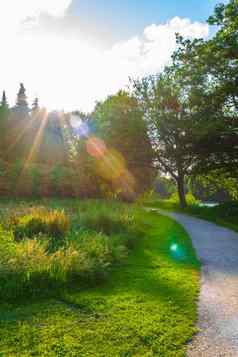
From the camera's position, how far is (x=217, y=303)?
608 cm

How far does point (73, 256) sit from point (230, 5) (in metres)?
15.1

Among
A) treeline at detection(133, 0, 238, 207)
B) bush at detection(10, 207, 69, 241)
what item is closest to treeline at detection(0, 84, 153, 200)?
treeline at detection(133, 0, 238, 207)

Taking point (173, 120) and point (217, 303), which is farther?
point (173, 120)

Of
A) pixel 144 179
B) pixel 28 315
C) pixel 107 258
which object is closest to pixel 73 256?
pixel 107 258

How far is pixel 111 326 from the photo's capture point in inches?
194

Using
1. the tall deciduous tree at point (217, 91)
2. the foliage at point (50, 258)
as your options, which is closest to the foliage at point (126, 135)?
the tall deciduous tree at point (217, 91)

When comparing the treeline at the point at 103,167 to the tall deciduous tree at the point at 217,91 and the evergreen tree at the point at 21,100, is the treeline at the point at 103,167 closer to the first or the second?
the tall deciduous tree at the point at 217,91

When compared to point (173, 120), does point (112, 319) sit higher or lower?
lower

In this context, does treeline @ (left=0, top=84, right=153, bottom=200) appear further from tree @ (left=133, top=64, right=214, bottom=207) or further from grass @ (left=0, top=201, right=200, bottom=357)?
grass @ (left=0, top=201, right=200, bottom=357)

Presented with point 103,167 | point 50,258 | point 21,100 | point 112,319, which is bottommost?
point 112,319

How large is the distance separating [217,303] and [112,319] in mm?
2115

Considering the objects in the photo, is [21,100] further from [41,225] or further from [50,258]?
[50,258]

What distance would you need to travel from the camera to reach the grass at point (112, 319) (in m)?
4.27

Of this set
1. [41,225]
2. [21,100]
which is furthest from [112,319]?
[21,100]
